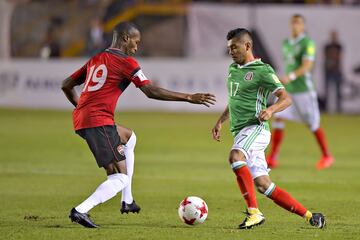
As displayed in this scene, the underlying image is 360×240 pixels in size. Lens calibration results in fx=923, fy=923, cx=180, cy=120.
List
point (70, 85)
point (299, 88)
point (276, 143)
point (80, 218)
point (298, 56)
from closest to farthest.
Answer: point (80, 218)
point (70, 85)
point (276, 143)
point (298, 56)
point (299, 88)

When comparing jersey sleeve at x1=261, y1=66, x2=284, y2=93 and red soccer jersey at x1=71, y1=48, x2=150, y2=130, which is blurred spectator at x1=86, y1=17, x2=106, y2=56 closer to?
red soccer jersey at x1=71, y1=48, x2=150, y2=130

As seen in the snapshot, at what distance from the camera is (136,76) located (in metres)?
8.95

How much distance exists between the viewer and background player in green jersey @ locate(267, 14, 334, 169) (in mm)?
15797

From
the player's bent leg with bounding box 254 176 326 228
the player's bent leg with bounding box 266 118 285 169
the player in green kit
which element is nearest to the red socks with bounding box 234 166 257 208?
the player in green kit

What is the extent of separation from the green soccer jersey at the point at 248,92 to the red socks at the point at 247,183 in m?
0.48

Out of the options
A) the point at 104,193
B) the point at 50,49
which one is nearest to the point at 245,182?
the point at 104,193

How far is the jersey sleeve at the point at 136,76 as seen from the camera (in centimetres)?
894

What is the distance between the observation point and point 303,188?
41.4 feet

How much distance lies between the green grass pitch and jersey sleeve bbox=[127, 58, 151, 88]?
1.43 m

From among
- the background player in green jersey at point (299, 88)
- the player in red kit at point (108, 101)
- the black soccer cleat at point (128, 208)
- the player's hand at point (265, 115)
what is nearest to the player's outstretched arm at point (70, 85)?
the player in red kit at point (108, 101)

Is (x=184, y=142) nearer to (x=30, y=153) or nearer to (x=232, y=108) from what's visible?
(x=30, y=153)

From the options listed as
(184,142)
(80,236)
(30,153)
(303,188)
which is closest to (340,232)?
(80,236)

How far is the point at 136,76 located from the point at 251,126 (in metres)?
1.32

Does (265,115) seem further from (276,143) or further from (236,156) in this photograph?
(276,143)
